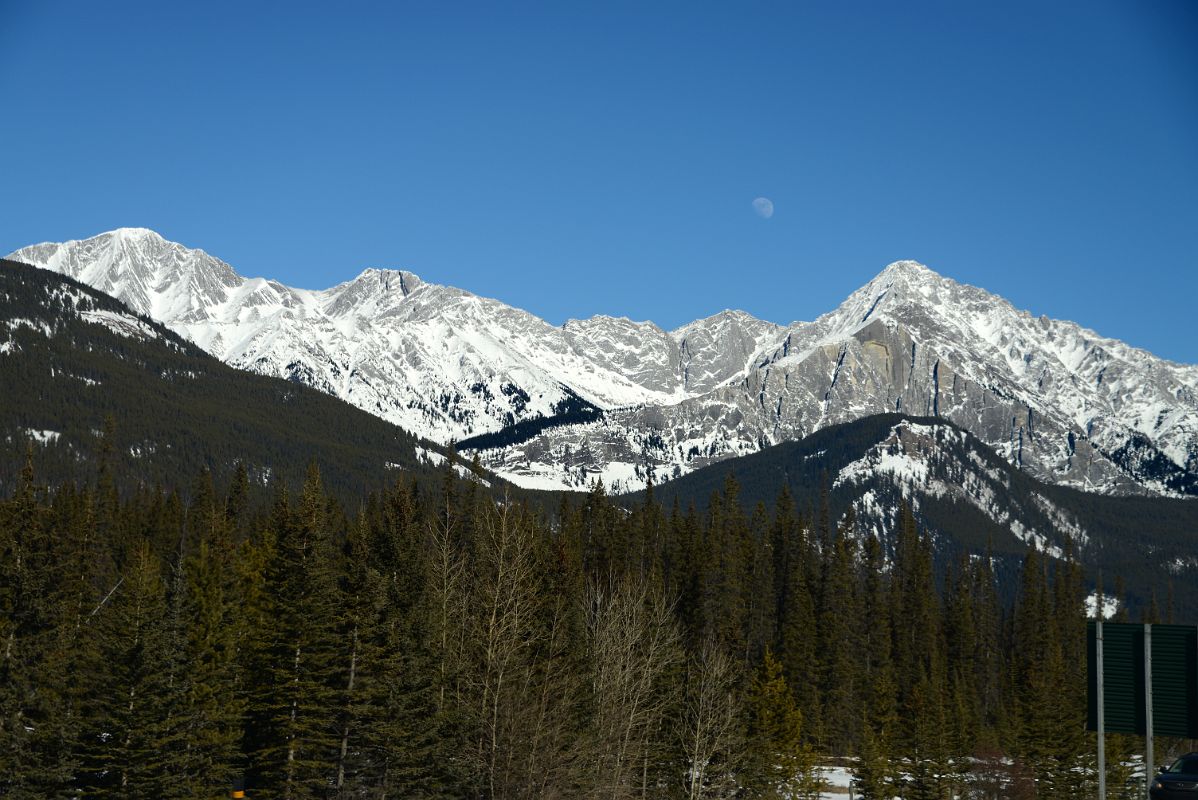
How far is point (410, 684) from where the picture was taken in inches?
2277

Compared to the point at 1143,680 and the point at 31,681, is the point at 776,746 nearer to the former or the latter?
the point at 31,681

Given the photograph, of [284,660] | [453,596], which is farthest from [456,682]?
[453,596]

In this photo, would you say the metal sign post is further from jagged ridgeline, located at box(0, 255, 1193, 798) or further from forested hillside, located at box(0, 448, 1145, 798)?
jagged ridgeline, located at box(0, 255, 1193, 798)

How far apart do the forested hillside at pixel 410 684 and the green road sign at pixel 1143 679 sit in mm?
28137

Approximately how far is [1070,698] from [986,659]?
43.0m

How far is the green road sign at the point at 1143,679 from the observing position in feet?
83.6

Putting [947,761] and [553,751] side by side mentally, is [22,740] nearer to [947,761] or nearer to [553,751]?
[553,751]

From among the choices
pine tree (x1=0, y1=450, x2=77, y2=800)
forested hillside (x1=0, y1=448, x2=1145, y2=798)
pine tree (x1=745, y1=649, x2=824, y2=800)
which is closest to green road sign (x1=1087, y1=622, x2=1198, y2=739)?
forested hillside (x1=0, y1=448, x2=1145, y2=798)

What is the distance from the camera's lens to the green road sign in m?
25.5

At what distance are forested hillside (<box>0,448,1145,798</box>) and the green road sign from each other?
92.3ft

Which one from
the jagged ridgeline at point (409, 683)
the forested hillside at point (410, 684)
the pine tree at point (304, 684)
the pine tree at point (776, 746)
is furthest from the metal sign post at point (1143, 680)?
the pine tree at point (776, 746)

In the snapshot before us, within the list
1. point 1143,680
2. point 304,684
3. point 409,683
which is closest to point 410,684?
point 409,683

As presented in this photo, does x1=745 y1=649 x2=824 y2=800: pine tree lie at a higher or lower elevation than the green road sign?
lower

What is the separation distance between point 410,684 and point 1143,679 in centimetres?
3855
